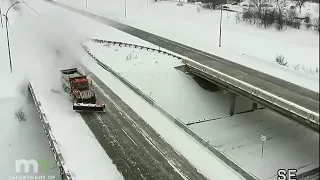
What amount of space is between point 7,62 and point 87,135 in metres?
27.4

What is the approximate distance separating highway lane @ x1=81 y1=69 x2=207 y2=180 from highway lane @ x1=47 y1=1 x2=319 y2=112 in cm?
708

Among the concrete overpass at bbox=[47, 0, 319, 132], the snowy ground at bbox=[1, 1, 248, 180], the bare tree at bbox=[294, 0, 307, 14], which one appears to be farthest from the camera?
the concrete overpass at bbox=[47, 0, 319, 132]

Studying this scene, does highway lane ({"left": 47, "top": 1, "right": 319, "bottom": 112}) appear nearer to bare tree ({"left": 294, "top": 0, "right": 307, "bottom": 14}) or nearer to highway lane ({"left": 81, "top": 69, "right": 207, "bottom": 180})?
bare tree ({"left": 294, "top": 0, "right": 307, "bottom": 14})

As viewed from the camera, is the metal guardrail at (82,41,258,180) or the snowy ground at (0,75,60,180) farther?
the snowy ground at (0,75,60,180)

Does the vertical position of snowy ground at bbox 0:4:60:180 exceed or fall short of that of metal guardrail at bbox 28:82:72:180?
it falls short

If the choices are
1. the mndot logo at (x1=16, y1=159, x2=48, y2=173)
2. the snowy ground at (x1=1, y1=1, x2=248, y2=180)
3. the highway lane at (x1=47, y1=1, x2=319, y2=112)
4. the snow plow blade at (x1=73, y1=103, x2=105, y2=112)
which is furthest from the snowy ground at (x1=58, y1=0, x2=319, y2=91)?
the mndot logo at (x1=16, y1=159, x2=48, y2=173)

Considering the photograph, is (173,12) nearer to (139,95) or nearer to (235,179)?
(139,95)

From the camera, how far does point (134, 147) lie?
20484 mm

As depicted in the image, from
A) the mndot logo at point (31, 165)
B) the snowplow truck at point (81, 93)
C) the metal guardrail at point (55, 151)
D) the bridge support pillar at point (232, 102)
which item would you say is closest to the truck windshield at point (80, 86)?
the snowplow truck at point (81, 93)

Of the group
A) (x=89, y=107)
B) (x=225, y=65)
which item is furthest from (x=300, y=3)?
(x=225, y=65)

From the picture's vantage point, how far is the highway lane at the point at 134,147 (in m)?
17.8

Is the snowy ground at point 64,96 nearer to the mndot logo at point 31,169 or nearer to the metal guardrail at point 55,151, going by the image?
the metal guardrail at point 55,151

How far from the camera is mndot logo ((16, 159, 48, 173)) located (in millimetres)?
25331

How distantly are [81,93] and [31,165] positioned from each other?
665cm
